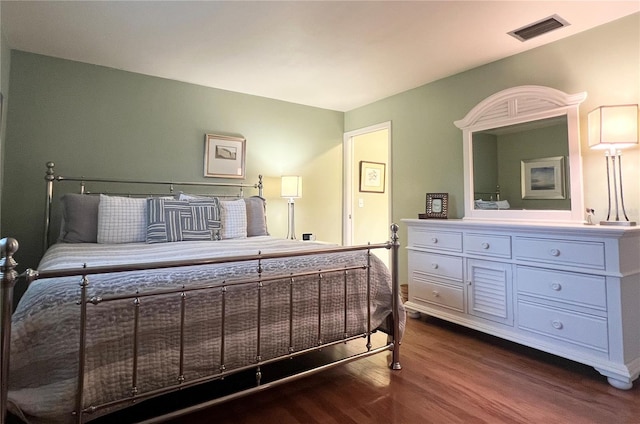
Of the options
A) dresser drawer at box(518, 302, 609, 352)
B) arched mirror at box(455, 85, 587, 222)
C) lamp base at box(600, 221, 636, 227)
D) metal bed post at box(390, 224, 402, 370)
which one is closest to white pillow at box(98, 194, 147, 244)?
metal bed post at box(390, 224, 402, 370)

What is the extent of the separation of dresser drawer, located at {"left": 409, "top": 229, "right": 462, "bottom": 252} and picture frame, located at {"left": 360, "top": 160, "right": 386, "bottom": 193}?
1.73 metres

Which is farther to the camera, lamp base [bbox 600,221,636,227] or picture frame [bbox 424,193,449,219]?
picture frame [bbox 424,193,449,219]

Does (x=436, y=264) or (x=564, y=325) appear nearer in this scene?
(x=564, y=325)

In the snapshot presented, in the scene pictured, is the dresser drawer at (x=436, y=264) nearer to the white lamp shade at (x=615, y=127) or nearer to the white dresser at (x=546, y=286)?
the white dresser at (x=546, y=286)

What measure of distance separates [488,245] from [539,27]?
1.55m

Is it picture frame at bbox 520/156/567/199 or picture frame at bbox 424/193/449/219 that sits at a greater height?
picture frame at bbox 520/156/567/199

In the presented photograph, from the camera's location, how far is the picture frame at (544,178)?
2.49 metres

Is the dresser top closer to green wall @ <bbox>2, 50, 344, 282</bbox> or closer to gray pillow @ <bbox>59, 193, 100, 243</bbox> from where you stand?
green wall @ <bbox>2, 50, 344, 282</bbox>

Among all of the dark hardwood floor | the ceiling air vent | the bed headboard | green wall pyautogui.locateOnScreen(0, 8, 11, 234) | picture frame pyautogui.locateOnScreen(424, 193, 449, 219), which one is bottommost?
the dark hardwood floor

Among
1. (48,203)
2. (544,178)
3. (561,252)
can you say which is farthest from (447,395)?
(48,203)

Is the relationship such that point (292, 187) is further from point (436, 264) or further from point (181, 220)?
point (436, 264)

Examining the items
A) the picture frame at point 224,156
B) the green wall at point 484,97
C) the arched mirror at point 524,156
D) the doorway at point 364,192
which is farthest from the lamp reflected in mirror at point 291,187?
the arched mirror at point 524,156

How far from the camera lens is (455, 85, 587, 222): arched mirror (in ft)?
8.00

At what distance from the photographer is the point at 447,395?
1794mm
